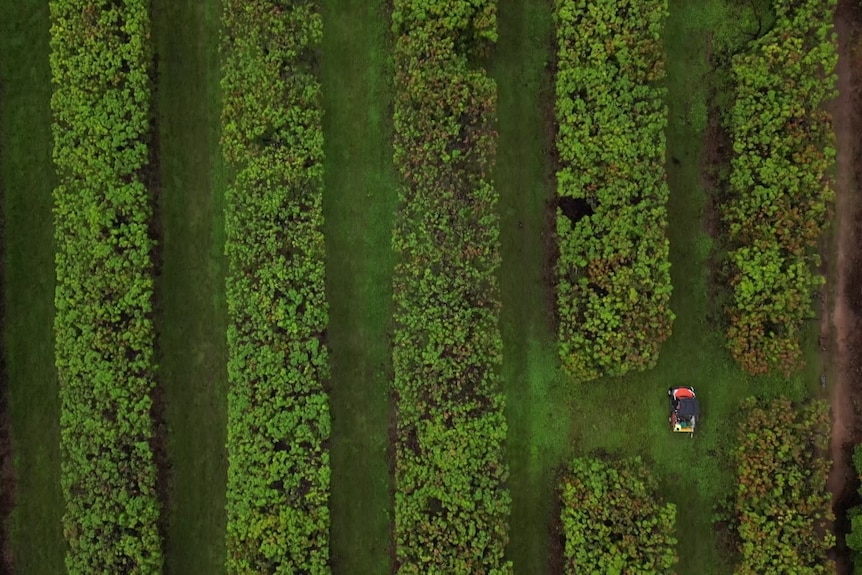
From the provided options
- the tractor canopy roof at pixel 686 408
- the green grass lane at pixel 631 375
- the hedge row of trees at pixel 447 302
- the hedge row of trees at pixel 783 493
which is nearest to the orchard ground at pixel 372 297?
the green grass lane at pixel 631 375

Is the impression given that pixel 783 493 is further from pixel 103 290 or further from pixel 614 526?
pixel 103 290

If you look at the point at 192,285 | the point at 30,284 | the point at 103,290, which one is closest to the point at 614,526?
the point at 192,285

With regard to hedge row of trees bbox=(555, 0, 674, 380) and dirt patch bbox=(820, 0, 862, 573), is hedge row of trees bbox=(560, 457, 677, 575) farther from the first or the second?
dirt patch bbox=(820, 0, 862, 573)

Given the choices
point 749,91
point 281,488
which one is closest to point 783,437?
point 749,91

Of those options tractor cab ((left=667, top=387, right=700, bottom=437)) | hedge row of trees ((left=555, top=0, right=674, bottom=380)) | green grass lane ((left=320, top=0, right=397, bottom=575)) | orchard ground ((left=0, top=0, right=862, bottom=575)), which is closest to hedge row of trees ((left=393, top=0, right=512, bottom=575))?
green grass lane ((left=320, top=0, right=397, bottom=575))

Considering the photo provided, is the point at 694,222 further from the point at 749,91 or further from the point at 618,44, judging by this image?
the point at 618,44

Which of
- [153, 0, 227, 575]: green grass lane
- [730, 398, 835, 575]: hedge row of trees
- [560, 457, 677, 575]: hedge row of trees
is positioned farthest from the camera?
[153, 0, 227, 575]: green grass lane
